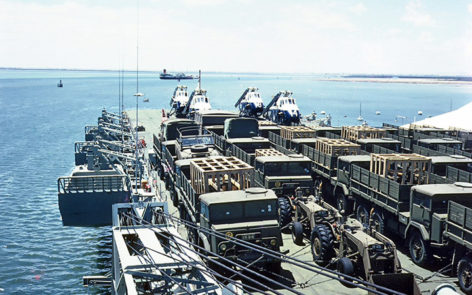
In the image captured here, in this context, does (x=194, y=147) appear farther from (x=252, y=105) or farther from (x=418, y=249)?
(x=252, y=105)

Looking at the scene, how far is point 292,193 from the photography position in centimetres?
2308

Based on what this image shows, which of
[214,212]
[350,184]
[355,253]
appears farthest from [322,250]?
[350,184]

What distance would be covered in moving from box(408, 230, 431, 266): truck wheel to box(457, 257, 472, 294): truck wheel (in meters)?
1.68

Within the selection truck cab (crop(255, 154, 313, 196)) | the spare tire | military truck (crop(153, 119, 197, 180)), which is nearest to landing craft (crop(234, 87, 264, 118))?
military truck (crop(153, 119, 197, 180))

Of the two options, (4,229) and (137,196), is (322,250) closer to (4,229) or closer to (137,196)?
(137,196)

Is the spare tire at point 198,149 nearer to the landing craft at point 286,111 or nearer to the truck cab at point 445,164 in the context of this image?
→ the truck cab at point 445,164

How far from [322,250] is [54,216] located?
2293 cm

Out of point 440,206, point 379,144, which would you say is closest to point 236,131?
point 379,144

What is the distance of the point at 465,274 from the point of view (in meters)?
15.8

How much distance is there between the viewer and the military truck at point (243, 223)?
641 inches

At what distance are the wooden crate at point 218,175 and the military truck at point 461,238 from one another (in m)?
8.53

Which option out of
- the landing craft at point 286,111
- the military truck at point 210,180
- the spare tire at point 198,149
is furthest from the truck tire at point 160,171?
the landing craft at point 286,111

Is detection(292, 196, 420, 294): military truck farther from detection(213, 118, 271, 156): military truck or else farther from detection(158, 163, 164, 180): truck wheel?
detection(158, 163, 164, 180): truck wheel

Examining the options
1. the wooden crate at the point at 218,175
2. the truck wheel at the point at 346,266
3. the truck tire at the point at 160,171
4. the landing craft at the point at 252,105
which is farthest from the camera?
the landing craft at the point at 252,105
